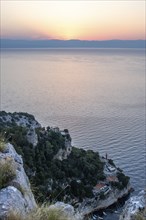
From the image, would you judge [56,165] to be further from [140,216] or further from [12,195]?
[12,195]

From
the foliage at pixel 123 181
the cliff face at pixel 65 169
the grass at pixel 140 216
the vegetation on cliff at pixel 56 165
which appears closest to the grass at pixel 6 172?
the grass at pixel 140 216

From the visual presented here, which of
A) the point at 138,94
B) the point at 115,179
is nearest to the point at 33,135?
the point at 115,179

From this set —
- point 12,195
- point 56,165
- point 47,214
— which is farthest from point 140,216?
point 56,165

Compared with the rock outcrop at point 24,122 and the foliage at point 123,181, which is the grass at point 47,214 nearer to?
the rock outcrop at point 24,122

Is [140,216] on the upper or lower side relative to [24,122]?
upper

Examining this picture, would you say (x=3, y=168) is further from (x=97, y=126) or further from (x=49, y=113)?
(x=49, y=113)

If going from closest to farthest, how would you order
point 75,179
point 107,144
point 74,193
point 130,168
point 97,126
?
1. point 74,193
2. point 75,179
3. point 130,168
4. point 107,144
5. point 97,126

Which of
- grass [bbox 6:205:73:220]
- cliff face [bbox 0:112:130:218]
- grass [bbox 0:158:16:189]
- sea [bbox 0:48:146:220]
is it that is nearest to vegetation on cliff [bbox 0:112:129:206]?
cliff face [bbox 0:112:130:218]

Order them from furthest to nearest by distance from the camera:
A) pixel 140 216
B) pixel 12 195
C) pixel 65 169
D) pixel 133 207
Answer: pixel 65 169 < pixel 133 207 < pixel 140 216 < pixel 12 195
